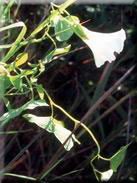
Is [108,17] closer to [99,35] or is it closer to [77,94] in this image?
[77,94]

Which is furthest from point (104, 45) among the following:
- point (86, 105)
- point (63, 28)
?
point (86, 105)

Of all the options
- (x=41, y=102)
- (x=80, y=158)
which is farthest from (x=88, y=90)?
(x=41, y=102)

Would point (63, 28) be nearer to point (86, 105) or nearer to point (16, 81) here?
point (16, 81)

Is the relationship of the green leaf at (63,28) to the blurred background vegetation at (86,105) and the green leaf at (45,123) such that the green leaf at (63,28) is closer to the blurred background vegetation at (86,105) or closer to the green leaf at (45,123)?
the green leaf at (45,123)

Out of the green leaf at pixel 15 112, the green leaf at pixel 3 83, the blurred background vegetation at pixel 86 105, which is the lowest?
Result: the blurred background vegetation at pixel 86 105

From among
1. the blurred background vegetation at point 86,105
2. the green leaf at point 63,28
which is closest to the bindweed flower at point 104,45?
the green leaf at point 63,28
